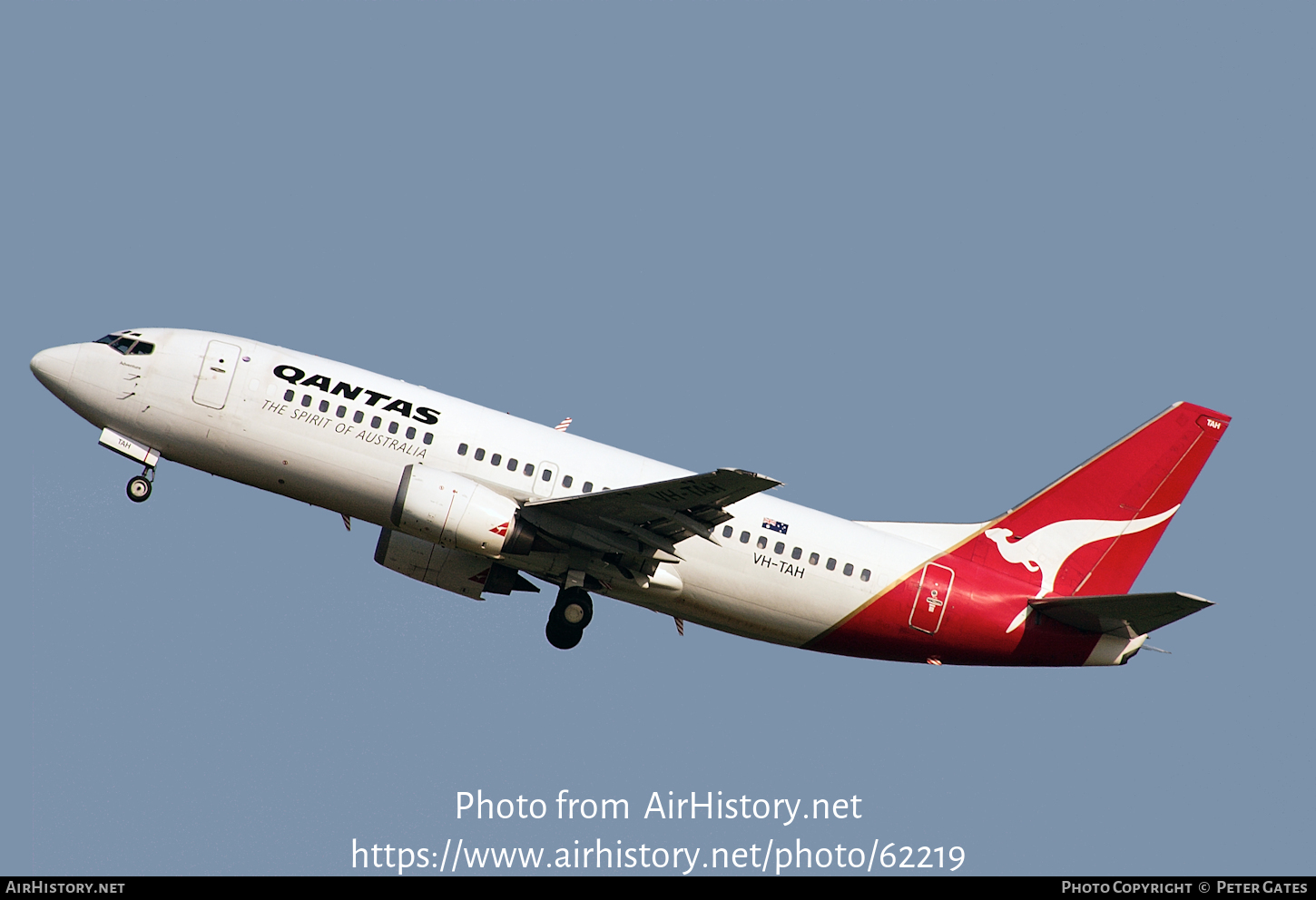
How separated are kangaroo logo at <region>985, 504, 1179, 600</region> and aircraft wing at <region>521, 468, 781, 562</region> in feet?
24.6

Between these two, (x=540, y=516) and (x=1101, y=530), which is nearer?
(x=540, y=516)

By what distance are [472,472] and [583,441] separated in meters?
2.80

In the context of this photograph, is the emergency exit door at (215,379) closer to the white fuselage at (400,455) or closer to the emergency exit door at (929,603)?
the white fuselage at (400,455)

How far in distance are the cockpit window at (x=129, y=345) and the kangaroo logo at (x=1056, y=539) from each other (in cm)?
1974

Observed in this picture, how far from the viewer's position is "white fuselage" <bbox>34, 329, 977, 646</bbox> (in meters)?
29.7

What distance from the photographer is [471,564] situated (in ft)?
108

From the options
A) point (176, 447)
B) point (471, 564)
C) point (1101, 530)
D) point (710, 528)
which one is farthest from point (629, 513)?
point (1101, 530)

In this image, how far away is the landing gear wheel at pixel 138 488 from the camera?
30.4 meters

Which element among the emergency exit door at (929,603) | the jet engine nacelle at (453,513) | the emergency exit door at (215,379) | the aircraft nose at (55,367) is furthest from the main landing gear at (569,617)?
the aircraft nose at (55,367)

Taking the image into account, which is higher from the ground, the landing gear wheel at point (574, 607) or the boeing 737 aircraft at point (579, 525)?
the boeing 737 aircraft at point (579, 525)

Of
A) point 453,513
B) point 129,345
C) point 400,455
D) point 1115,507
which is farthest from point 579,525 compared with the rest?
point 1115,507

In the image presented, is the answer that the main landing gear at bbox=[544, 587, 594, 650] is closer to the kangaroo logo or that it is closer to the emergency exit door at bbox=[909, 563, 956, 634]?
the emergency exit door at bbox=[909, 563, 956, 634]

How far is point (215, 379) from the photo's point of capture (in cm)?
3003
